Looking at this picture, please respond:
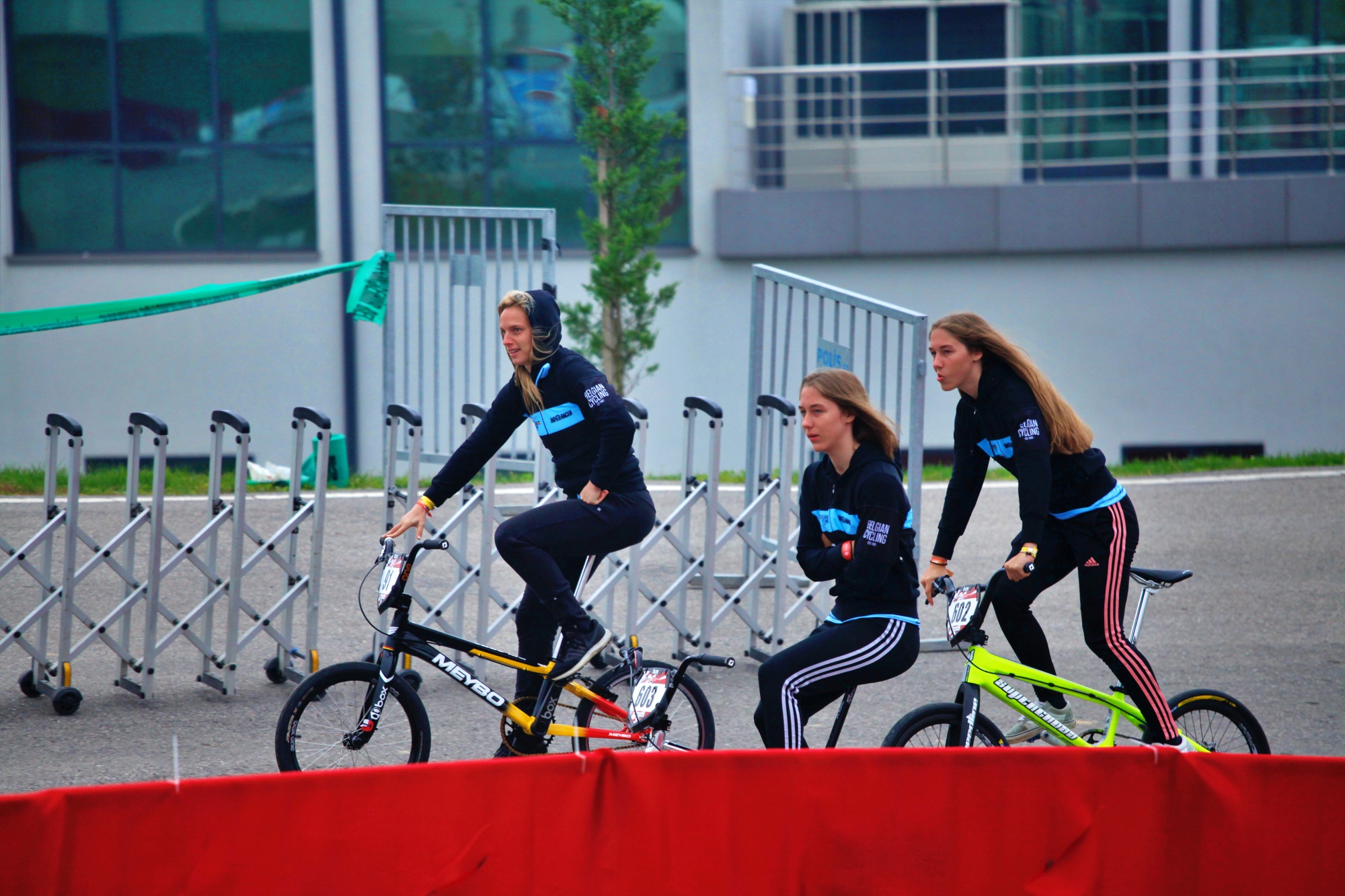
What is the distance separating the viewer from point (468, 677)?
524cm

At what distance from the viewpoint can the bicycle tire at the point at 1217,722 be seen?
5.10 meters

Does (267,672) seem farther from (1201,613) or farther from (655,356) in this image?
(655,356)

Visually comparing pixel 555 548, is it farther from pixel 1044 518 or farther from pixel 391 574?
pixel 1044 518

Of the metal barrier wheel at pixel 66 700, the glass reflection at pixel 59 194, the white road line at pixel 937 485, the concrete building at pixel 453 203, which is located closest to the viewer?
the metal barrier wheel at pixel 66 700

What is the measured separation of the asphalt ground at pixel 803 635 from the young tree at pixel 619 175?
3.25 meters

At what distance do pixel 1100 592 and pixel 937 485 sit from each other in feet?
25.2

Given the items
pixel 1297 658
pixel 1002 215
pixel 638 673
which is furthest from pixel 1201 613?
pixel 1002 215

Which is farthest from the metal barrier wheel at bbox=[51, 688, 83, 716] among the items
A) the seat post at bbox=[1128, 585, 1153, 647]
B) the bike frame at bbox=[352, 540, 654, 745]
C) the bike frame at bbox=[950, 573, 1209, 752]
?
the seat post at bbox=[1128, 585, 1153, 647]

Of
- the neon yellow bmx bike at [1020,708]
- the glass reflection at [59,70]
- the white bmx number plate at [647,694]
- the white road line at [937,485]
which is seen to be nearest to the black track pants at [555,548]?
the white bmx number plate at [647,694]

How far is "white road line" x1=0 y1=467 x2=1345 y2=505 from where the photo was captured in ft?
37.5

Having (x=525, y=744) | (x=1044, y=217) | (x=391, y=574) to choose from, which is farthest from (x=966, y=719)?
(x=1044, y=217)

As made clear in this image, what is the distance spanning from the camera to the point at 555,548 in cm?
551

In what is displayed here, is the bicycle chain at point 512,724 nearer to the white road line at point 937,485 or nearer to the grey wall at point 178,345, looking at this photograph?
the white road line at point 937,485

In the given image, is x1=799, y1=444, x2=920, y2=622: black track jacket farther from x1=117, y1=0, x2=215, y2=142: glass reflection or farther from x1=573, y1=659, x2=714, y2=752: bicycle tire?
x1=117, y1=0, x2=215, y2=142: glass reflection
